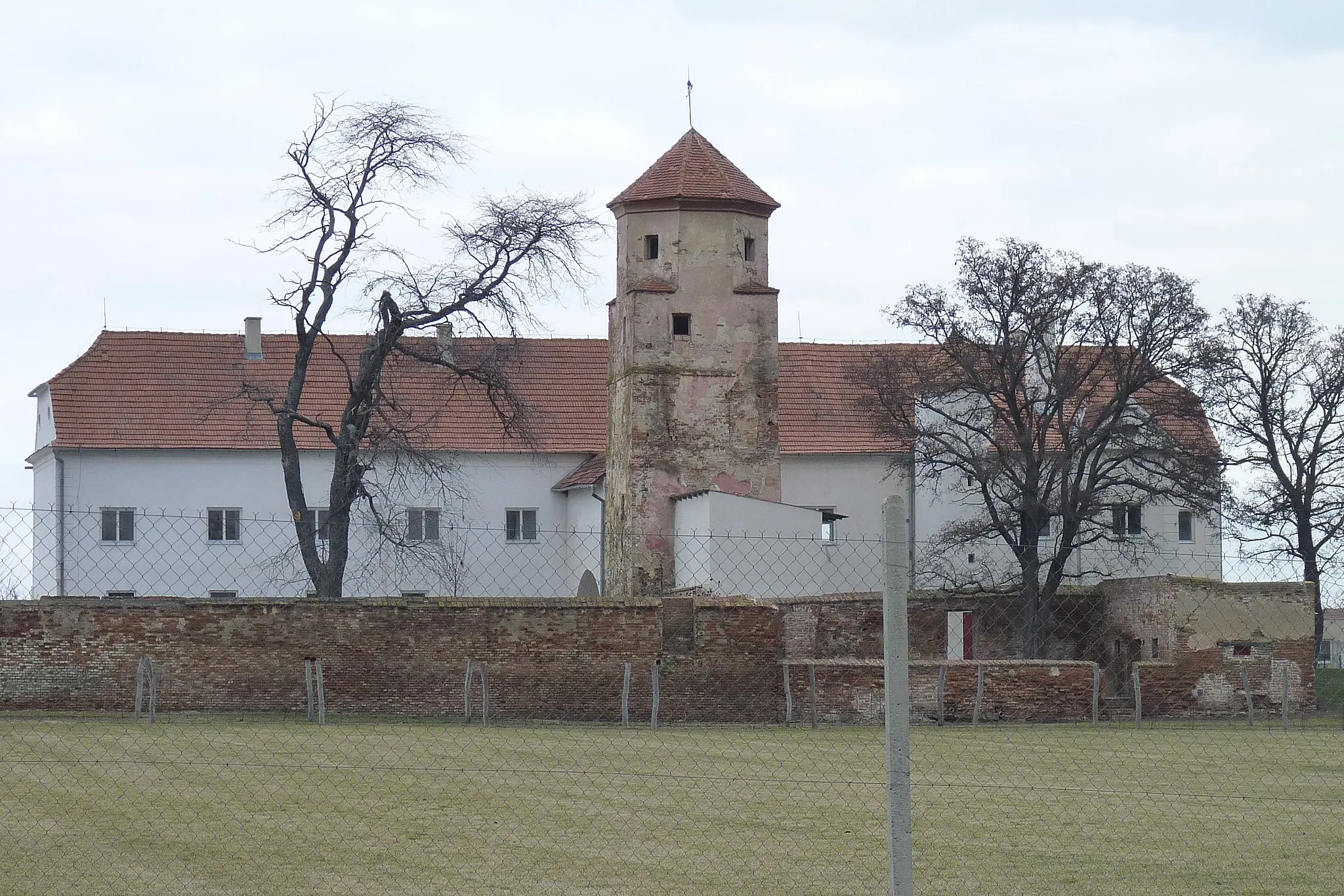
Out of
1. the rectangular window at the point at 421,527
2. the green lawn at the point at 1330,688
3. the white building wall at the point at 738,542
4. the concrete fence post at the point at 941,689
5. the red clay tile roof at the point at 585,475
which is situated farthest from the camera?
the red clay tile roof at the point at 585,475

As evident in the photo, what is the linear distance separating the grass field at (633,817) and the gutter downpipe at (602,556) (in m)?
16.9

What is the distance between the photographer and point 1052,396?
37281 mm

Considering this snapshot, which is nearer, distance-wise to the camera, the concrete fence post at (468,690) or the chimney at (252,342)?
the concrete fence post at (468,690)

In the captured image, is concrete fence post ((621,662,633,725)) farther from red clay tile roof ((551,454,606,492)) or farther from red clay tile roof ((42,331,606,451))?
red clay tile roof ((42,331,606,451))

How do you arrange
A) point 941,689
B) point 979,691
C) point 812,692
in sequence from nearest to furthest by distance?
point 812,692 < point 941,689 < point 979,691

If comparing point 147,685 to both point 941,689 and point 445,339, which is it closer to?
point 941,689

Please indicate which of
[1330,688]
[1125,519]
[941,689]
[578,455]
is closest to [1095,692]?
[941,689]

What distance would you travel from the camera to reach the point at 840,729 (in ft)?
82.8

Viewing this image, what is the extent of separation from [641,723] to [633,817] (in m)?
14.1

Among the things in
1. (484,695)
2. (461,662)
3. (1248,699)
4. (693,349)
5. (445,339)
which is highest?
(445,339)

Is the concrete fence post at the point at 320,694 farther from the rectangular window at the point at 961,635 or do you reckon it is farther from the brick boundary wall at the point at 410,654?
the rectangular window at the point at 961,635

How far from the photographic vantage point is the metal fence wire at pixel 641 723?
10422 millimetres

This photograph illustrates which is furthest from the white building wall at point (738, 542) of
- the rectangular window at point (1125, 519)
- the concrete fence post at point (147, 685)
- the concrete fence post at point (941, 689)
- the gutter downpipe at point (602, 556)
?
the concrete fence post at point (147, 685)

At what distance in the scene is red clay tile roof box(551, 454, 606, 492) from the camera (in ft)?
143
